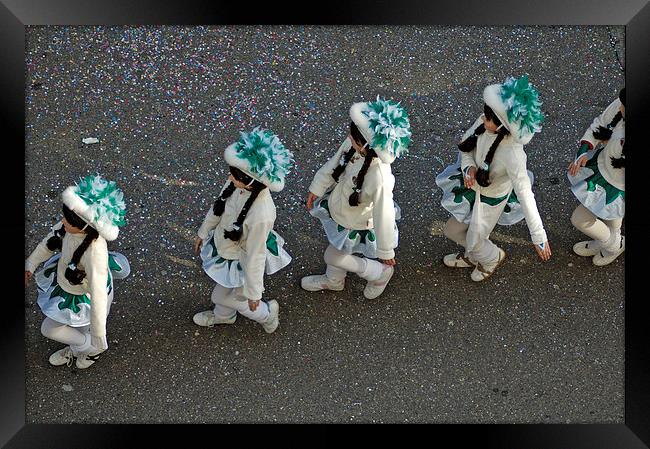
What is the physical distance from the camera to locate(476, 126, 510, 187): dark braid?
10.9ft

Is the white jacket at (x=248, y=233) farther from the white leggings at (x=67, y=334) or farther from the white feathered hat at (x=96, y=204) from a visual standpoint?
the white leggings at (x=67, y=334)

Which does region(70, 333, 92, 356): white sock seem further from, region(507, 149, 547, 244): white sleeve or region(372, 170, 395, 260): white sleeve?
region(507, 149, 547, 244): white sleeve

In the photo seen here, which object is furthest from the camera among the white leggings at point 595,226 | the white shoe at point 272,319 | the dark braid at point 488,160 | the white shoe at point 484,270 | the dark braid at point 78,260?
the white shoe at point 484,270

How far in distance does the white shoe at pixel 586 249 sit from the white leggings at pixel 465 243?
0.44 m

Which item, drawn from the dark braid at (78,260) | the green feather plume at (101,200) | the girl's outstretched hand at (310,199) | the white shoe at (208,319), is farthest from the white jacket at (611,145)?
the dark braid at (78,260)

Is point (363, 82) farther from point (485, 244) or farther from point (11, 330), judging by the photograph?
point (11, 330)

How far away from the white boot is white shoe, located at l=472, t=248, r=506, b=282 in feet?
2.13

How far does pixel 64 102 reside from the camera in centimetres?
413

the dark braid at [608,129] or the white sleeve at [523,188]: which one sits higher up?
the dark braid at [608,129]

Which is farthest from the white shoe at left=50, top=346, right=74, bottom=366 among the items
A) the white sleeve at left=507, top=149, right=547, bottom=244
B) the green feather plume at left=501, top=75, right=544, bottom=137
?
the green feather plume at left=501, top=75, right=544, bottom=137

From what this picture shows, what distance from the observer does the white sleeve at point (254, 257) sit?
3.25m

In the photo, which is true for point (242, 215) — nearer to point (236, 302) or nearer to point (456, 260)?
point (236, 302)

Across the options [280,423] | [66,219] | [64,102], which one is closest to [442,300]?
[280,423]

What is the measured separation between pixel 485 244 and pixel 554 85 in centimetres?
97
